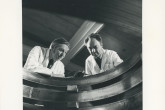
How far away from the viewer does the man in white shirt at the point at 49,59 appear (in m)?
1.93

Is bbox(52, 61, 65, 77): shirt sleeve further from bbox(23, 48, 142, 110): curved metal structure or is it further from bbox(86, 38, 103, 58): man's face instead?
bbox(86, 38, 103, 58): man's face

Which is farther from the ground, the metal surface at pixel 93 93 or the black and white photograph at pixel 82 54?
the black and white photograph at pixel 82 54

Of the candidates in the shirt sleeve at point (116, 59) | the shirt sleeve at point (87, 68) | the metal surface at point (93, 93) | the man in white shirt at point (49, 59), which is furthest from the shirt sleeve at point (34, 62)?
the shirt sleeve at point (116, 59)

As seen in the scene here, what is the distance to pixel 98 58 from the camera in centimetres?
196

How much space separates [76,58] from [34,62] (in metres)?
0.29

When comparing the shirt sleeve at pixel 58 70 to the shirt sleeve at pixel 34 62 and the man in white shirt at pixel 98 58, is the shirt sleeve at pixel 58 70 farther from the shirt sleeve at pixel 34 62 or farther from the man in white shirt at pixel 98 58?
the man in white shirt at pixel 98 58

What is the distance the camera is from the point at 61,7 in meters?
1.94

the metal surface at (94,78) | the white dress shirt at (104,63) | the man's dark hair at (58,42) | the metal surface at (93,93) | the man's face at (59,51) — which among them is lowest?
the metal surface at (93,93)

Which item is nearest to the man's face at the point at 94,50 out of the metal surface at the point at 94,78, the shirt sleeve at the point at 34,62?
the metal surface at the point at 94,78

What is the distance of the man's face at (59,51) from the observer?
1954 mm
